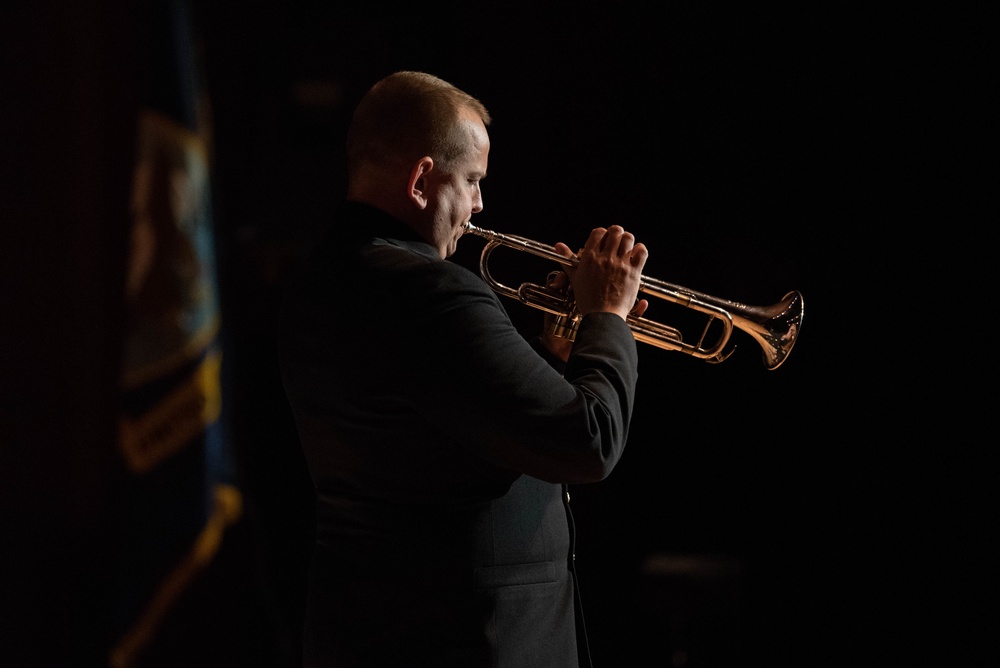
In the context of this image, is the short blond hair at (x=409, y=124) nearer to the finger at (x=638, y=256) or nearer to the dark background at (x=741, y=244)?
the finger at (x=638, y=256)

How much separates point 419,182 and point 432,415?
380 mm

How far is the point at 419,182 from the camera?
4.82 ft

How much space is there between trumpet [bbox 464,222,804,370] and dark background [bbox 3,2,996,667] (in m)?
1.15

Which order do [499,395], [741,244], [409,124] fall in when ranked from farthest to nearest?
1. [741,244]
2. [409,124]
3. [499,395]

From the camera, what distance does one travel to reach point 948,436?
318 cm

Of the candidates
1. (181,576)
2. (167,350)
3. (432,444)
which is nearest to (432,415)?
(432,444)

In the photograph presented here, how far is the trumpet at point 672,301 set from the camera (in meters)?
1.84

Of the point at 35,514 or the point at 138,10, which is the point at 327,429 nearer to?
the point at 35,514

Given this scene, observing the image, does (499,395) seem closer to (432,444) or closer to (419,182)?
(432,444)

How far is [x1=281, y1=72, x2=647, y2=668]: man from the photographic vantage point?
51.3 inches

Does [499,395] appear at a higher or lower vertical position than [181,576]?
higher

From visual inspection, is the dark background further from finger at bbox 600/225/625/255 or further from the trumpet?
finger at bbox 600/225/625/255

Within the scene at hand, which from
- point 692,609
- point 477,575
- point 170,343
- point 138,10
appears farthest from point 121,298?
point 692,609

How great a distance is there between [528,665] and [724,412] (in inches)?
82.2
